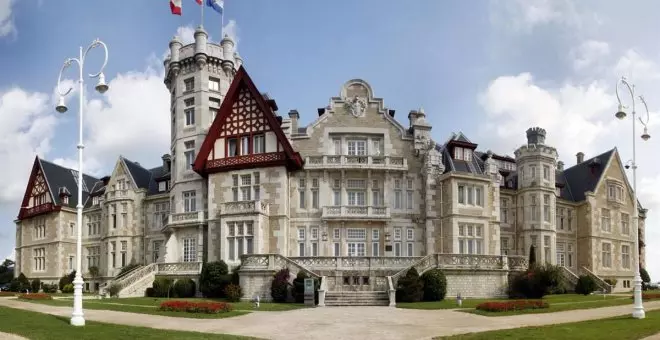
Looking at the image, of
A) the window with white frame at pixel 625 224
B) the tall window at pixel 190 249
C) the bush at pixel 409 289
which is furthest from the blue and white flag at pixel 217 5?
the window with white frame at pixel 625 224

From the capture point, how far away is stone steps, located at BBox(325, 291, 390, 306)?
3616 centimetres

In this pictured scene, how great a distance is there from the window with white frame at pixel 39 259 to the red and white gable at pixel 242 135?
29.9m

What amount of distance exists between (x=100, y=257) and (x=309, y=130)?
29.2 m

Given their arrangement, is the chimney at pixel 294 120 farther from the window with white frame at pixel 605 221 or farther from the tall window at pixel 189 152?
the window with white frame at pixel 605 221

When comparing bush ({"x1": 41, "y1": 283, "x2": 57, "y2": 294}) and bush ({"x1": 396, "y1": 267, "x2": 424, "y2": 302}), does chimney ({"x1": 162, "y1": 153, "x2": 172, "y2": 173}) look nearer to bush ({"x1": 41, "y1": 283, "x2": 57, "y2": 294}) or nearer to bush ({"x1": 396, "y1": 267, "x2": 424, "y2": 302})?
bush ({"x1": 41, "y1": 283, "x2": 57, "y2": 294})

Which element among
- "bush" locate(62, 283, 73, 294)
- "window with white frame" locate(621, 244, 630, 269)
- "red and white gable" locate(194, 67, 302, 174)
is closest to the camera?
"red and white gable" locate(194, 67, 302, 174)

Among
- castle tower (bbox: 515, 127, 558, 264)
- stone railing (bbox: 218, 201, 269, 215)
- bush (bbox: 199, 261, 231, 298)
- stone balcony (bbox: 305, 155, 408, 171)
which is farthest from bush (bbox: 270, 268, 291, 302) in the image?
castle tower (bbox: 515, 127, 558, 264)

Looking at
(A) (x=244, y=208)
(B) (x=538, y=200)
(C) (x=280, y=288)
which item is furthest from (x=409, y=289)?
(B) (x=538, y=200)

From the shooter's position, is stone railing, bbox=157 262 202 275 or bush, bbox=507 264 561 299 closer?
bush, bbox=507 264 561 299

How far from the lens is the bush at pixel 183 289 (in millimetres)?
44125

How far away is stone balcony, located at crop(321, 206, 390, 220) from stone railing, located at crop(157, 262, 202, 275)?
10151 mm

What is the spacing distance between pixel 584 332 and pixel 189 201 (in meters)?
35.8

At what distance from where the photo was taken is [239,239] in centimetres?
4441

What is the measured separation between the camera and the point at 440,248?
45250 millimetres
